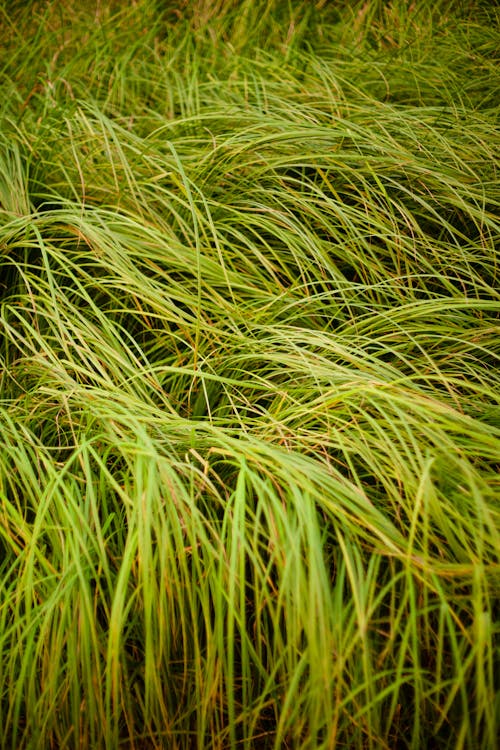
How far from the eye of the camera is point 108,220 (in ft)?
5.52

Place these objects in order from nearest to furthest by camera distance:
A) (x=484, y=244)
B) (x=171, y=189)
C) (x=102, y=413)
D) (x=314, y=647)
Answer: (x=314, y=647), (x=102, y=413), (x=484, y=244), (x=171, y=189)

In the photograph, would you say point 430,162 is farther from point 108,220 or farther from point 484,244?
point 108,220

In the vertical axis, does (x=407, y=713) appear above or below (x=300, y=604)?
below

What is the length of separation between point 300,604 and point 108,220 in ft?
3.87

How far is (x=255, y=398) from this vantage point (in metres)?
1.38

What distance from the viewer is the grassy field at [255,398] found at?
0.99m

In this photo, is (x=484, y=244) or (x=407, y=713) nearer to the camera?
(x=407, y=713)

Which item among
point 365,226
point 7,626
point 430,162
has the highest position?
point 430,162

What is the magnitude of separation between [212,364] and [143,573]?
0.60 m

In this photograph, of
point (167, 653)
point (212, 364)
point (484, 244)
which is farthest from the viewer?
point (484, 244)

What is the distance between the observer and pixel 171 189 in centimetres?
188

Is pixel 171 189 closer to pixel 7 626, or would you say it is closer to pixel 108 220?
pixel 108 220

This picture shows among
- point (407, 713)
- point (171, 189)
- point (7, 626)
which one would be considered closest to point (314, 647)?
point (407, 713)

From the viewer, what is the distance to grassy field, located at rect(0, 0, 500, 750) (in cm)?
99
